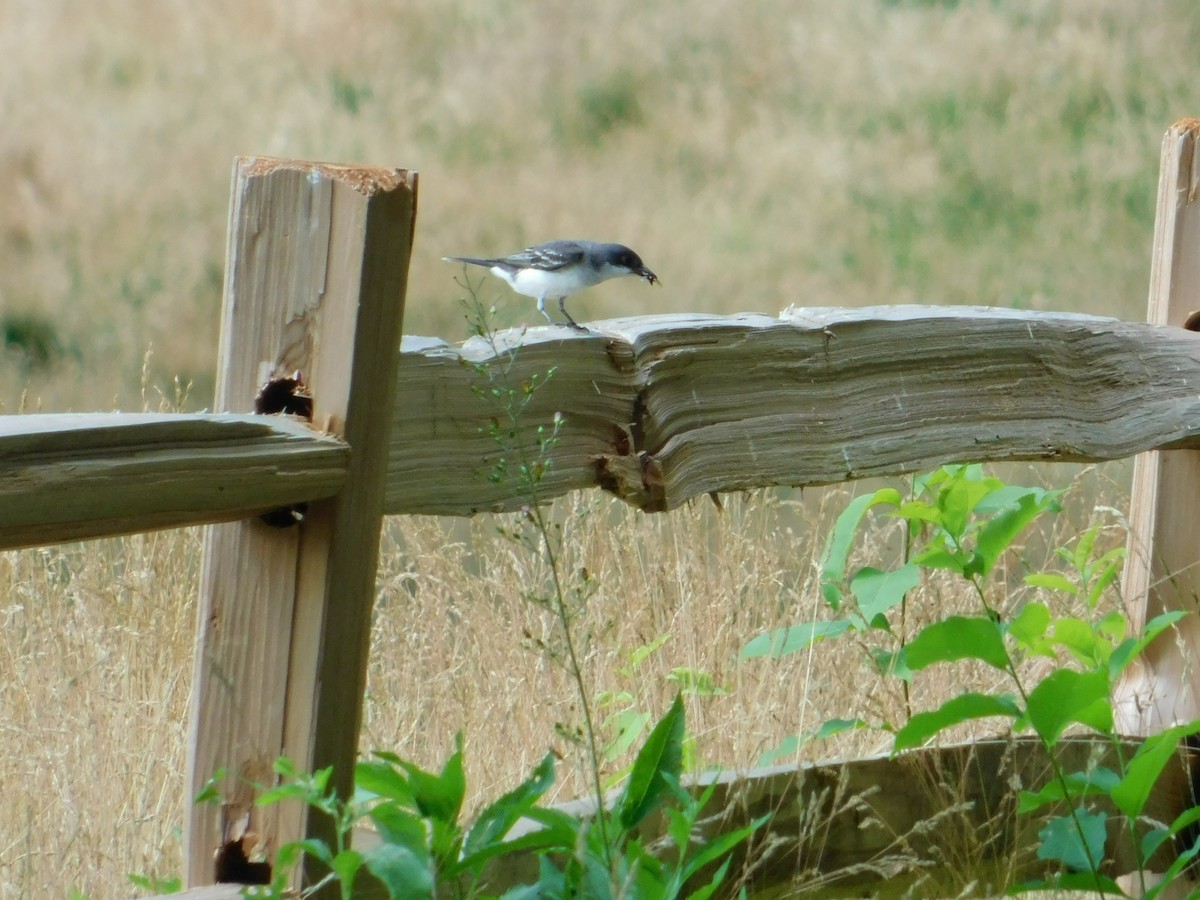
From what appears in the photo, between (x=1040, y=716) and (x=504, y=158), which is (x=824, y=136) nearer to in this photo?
(x=504, y=158)

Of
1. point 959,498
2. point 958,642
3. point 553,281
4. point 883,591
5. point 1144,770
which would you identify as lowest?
point 1144,770

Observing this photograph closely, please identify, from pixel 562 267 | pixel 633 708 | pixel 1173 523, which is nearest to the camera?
pixel 1173 523

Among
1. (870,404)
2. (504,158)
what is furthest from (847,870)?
(504,158)

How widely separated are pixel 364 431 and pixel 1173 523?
176 centimetres

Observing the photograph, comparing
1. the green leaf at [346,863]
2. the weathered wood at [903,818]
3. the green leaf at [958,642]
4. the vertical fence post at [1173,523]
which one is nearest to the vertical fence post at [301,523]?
the green leaf at [346,863]

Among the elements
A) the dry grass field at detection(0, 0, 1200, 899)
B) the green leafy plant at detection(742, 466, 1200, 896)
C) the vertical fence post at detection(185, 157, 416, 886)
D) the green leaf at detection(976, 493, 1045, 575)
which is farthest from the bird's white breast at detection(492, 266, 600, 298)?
the dry grass field at detection(0, 0, 1200, 899)

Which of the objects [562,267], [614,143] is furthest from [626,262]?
[614,143]

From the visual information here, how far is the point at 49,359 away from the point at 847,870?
29.8ft

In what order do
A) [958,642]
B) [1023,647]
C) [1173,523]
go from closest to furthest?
[958,642] → [1023,647] → [1173,523]

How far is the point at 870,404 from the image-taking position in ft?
6.38

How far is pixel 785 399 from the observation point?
184 centimetres

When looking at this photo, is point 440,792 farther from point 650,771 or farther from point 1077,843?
point 1077,843

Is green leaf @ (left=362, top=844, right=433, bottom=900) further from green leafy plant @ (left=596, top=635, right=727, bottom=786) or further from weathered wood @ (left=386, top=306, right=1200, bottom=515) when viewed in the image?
green leafy plant @ (left=596, top=635, right=727, bottom=786)

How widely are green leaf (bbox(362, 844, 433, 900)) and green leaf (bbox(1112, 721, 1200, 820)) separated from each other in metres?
1.03
